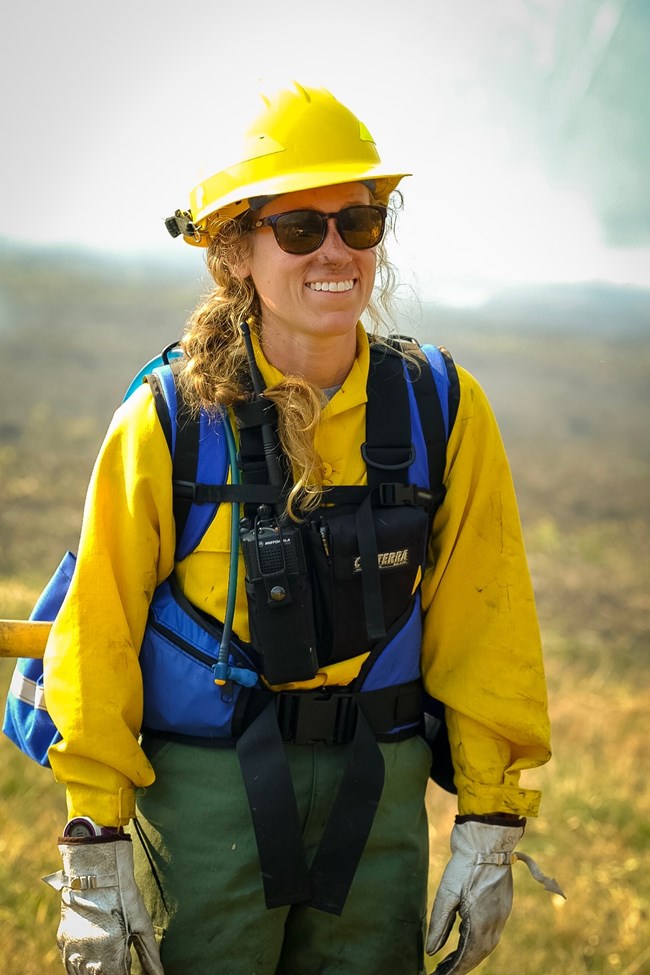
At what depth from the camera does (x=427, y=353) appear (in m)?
2.90

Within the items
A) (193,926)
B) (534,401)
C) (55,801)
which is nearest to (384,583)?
(193,926)

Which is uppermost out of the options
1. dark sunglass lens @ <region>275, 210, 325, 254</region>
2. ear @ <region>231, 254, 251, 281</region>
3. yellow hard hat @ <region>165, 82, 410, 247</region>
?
→ yellow hard hat @ <region>165, 82, 410, 247</region>

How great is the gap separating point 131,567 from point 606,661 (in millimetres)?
4895

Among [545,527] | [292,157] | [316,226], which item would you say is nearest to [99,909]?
[316,226]

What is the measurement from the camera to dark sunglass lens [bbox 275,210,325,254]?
8.59 feet

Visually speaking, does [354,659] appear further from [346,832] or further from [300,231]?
[300,231]

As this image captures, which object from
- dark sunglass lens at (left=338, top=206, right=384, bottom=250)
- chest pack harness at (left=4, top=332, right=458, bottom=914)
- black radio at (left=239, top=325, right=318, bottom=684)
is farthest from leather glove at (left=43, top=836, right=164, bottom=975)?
dark sunglass lens at (left=338, top=206, right=384, bottom=250)

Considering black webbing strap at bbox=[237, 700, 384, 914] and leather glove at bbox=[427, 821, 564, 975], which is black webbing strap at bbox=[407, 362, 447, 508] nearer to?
black webbing strap at bbox=[237, 700, 384, 914]

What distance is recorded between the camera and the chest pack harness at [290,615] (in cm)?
257

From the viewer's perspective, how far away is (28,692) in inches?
108

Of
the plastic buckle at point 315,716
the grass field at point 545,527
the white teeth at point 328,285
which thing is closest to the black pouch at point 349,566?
the plastic buckle at point 315,716

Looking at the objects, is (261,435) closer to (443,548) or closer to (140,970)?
(443,548)

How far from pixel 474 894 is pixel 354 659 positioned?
0.70m

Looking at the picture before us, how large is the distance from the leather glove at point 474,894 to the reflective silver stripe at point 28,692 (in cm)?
115
